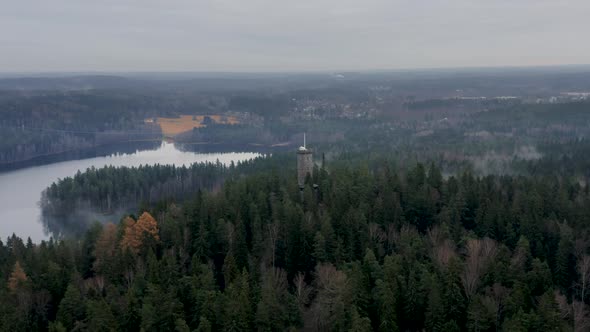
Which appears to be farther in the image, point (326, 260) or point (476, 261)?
point (326, 260)

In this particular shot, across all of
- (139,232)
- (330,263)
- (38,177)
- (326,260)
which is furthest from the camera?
(38,177)

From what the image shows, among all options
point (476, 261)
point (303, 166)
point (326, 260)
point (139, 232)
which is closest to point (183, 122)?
point (303, 166)

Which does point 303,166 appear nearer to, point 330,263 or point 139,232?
point 330,263

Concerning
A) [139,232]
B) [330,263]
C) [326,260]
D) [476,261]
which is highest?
[476,261]

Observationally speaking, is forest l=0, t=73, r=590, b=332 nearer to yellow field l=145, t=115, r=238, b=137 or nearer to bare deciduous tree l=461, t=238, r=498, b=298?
bare deciduous tree l=461, t=238, r=498, b=298

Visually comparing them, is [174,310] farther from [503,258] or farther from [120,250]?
[503,258]

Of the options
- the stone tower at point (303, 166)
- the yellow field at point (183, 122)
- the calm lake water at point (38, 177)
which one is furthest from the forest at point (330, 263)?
the yellow field at point (183, 122)

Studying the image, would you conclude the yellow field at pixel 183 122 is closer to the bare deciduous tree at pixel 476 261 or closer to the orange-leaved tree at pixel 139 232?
the orange-leaved tree at pixel 139 232
